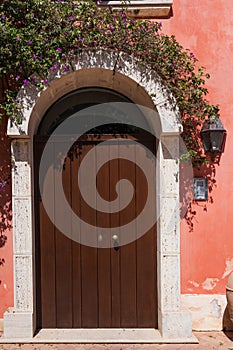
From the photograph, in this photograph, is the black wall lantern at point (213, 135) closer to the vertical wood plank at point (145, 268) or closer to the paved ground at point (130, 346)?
the vertical wood plank at point (145, 268)

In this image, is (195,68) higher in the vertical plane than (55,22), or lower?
lower

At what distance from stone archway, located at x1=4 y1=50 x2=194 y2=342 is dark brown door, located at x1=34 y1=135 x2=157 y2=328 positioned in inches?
7.2

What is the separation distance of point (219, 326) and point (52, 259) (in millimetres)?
2157

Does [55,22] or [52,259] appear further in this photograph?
[52,259]

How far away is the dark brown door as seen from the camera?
495cm

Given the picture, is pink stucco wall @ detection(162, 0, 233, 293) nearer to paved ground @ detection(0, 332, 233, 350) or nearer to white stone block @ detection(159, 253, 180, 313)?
white stone block @ detection(159, 253, 180, 313)

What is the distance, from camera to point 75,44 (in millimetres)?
4520

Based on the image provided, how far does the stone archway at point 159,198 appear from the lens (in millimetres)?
4562

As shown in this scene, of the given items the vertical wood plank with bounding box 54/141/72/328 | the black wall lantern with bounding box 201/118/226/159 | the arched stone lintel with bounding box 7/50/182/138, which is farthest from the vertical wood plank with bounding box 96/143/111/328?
the black wall lantern with bounding box 201/118/226/159

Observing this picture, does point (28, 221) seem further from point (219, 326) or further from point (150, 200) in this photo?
point (219, 326)

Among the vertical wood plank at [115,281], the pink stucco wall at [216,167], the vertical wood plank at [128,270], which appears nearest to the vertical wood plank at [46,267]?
the vertical wood plank at [115,281]

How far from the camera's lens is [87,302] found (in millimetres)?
4957

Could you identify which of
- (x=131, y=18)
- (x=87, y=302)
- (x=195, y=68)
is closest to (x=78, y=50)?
(x=131, y=18)

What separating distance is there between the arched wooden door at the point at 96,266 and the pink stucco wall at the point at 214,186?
40cm
